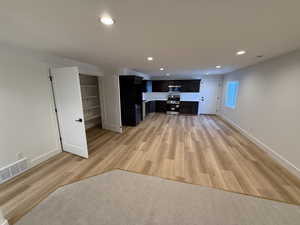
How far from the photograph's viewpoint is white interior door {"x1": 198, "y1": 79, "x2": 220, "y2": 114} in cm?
701

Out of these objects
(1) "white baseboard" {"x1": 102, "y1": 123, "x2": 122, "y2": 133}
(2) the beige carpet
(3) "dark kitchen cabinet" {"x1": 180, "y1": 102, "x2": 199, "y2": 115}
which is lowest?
(2) the beige carpet

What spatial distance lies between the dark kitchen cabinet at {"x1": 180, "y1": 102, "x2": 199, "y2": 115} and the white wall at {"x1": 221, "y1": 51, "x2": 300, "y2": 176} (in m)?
3.10

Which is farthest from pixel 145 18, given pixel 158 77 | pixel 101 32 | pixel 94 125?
pixel 158 77

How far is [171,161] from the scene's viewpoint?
2678 mm

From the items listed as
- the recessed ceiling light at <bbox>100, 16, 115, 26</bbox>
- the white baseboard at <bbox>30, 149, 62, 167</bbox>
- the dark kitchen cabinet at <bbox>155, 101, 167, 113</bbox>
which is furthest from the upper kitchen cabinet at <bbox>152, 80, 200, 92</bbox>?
the recessed ceiling light at <bbox>100, 16, 115, 26</bbox>

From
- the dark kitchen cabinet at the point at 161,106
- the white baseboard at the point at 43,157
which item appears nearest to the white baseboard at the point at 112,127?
the white baseboard at the point at 43,157

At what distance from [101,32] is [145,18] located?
2.24ft

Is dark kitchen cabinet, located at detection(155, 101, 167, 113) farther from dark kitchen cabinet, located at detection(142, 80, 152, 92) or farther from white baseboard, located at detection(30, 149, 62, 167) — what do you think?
white baseboard, located at detection(30, 149, 62, 167)

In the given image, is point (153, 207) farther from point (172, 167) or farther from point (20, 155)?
point (20, 155)

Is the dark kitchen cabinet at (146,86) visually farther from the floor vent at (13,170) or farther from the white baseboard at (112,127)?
the floor vent at (13,170)

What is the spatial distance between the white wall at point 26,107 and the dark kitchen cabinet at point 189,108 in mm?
6179

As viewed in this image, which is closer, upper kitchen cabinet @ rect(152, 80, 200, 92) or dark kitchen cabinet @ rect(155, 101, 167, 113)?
upper kitchen cabinet @ rect(152, 80, 200, 92)

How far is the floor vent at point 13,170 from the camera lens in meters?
2.06

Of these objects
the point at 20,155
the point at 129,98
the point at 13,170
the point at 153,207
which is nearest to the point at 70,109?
the point at 20,155
